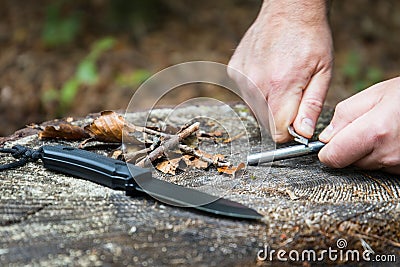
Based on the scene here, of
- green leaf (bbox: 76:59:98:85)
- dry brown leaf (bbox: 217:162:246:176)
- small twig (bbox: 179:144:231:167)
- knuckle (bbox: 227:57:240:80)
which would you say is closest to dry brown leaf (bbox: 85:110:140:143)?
small twig (bbox: 179:144:231:167)

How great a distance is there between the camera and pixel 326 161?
1326mm

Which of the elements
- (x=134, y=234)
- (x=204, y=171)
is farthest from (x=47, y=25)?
(x=134, y=234)

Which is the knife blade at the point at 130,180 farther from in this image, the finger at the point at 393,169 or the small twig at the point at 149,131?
the finger at the point at 393,169

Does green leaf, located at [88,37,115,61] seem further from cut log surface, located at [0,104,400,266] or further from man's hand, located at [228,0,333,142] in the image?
cut log surface, located at [0,104,400,266]

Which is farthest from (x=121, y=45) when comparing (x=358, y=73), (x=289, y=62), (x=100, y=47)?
(x=289, y=62)

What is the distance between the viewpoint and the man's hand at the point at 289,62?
4.94 ft

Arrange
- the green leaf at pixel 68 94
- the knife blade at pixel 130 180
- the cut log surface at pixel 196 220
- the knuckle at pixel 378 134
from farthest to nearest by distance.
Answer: the green leaf at pixel 68 94, the knuckle at pixel 378 134, the knife blade at pixel 130 180, the cut log surface at pixel 196 220

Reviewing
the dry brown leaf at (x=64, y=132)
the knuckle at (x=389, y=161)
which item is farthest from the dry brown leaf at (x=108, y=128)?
the knuckle at (x=389, y=161)

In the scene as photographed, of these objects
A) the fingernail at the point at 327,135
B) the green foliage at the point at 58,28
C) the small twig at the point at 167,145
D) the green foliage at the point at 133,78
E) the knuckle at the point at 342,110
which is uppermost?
the knuckle at the point at 342,110

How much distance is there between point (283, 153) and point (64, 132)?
57 centimetres

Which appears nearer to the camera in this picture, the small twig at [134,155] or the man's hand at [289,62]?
the small twig at [134,155]

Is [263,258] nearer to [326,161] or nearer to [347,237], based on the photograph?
[347,237]

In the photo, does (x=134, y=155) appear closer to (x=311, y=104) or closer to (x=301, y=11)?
(x=311, y=104)

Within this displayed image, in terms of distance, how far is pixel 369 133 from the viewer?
1255 mm
